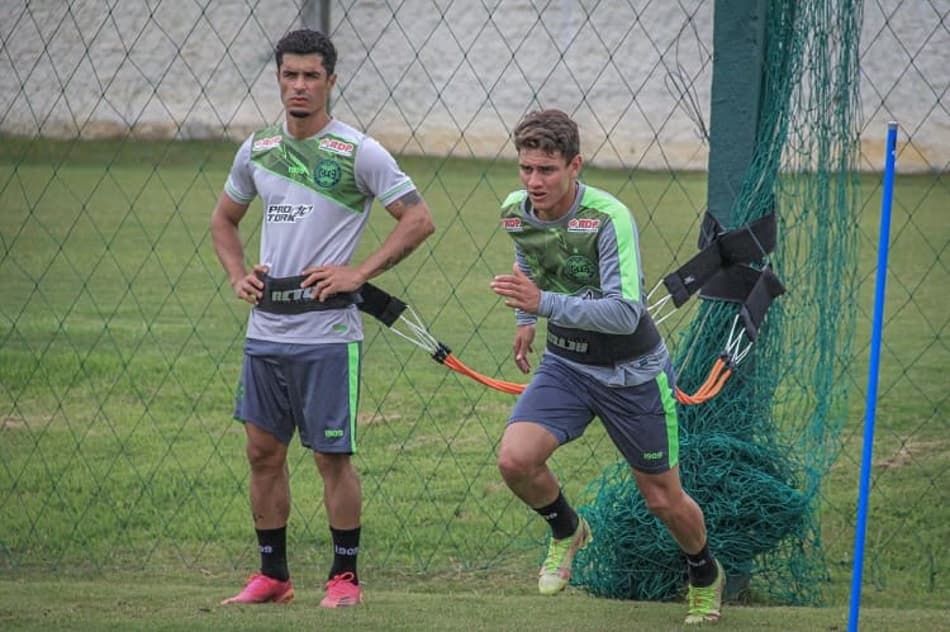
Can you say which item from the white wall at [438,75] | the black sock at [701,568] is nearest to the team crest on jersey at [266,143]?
the black sock at [701,568]

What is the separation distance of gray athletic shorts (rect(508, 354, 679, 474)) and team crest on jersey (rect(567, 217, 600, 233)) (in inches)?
20.1

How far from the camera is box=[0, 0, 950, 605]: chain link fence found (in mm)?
7098

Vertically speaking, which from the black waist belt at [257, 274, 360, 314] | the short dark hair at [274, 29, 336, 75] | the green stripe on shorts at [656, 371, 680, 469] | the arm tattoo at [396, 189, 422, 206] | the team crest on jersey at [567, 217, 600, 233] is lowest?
the green stripe on shorts at [656, 371, 680, 469]

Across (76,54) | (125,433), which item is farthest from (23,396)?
(76,54)

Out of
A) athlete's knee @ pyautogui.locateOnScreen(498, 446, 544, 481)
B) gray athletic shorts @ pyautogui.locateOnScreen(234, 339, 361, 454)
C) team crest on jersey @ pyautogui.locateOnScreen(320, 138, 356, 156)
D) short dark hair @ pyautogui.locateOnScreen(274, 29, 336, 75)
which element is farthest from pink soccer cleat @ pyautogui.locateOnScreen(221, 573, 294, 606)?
short dark hair @ pyautogui.locateOnScreen(274, 29, 336, 75)

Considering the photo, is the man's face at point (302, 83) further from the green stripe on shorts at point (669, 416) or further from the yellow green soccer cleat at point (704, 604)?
the yellow green soccer cleat at point (704, 604)

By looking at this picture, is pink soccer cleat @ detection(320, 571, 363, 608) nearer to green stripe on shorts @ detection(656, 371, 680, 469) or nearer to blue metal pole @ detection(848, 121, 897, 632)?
green stripe on shorts @ detection(656, 371, 680, 469)

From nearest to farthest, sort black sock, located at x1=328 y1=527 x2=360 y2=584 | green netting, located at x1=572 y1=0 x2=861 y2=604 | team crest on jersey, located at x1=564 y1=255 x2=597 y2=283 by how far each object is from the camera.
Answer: team crest on jersey, located at x1=564 y1=255 x2=597 y2=283 → black sock, located at x1=328 y1=527 x2=360 y2=584 → green netting, located at x1=572 y1=0 x2=861 y2=604

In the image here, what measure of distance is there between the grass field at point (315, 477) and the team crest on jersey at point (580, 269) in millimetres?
1215

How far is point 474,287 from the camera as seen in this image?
1309 centimetres

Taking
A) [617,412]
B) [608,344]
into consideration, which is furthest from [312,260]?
[617,412]

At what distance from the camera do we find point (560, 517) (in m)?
5.57

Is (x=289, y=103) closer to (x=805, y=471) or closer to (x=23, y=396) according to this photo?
(x=805, y=471)

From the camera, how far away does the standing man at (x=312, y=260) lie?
5.45 metres
